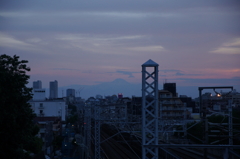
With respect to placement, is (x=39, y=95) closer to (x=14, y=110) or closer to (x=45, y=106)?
(x=45, y=106)

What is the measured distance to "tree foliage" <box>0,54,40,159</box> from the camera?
8.71 meters

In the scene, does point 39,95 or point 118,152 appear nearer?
point 118,152

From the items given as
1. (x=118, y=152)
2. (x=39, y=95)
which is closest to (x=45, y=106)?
(x=39, y=95)

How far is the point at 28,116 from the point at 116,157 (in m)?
7.81

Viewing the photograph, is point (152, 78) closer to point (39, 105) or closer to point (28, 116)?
point (28, 116)

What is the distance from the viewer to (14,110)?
877 cm

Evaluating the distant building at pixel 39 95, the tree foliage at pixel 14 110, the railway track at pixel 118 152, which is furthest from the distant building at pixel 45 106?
the tree foliage at pixel 14 110

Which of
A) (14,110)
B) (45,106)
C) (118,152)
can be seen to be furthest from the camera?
(45,106)

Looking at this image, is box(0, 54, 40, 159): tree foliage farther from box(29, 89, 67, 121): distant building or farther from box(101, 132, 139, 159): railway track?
box(29, 89, 67, 121): distant building

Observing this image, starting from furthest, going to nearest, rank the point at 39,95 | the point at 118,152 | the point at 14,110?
the point at 39,95
the point at 118,152
the point at 14,110

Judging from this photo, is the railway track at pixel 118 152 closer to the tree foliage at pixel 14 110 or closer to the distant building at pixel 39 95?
the tree foliage at pixel 14 110

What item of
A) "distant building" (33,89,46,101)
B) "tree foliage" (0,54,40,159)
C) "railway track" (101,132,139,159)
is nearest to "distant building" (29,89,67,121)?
"distant building" (33,89,46,101)

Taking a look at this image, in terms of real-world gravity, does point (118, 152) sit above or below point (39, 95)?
below

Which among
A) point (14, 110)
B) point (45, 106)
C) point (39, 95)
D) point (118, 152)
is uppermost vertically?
point (39, 95)
